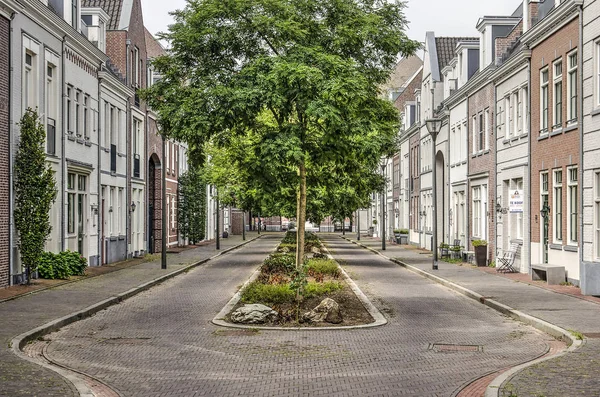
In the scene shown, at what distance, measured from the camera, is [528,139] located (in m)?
26.6

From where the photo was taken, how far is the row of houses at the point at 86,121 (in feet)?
70.9

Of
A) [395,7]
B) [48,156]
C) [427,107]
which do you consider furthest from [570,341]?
[427,107]

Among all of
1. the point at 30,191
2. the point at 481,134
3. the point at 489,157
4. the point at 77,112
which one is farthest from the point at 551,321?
the point at 481,134

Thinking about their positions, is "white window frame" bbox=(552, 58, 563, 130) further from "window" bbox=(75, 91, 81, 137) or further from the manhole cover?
"window" bbox=(75, 91, 81, 137)

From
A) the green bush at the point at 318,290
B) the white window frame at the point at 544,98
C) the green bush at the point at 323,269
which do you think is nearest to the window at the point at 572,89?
→ the white window frame at the point at 544,98

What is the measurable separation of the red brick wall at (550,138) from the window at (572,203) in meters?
0.17

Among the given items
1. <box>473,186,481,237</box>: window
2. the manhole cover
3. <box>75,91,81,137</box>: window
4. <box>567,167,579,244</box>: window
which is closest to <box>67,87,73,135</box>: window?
<box>75,91,81,137</box>: window

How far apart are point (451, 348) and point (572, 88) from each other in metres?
12.2

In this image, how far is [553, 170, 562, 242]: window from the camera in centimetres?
2377

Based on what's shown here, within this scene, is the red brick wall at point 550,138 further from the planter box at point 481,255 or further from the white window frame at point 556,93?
the planter box at point 481,255

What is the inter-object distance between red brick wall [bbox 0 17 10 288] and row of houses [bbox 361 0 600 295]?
1338 centimetres

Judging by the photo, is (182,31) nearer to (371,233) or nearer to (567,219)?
(567,219)

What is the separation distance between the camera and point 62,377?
31.4 ft

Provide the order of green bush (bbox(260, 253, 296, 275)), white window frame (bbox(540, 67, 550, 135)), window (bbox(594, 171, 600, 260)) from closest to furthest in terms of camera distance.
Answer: window (bbox(594, 171, 600, 260)), white window frame (bbox(540, 67, 550, 135)), green bush (bbox(260, 253, 296, 275))
